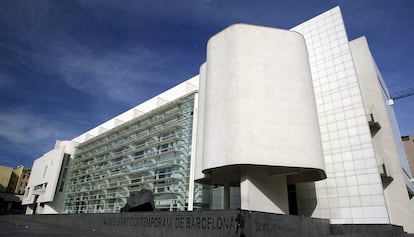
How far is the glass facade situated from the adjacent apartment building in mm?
273

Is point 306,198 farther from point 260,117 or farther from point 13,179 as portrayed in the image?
point 13,179

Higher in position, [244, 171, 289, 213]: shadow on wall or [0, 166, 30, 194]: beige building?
[0, 166, 30, 194]: beige building

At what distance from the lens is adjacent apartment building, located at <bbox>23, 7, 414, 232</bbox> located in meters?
17.4

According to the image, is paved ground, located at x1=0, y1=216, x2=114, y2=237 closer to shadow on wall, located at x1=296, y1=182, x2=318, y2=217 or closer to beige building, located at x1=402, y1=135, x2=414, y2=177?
shadow on wall, located at x1=296, y1=182, x2=318, y2=217

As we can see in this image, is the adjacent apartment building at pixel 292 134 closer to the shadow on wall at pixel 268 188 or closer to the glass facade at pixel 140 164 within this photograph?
the shadow on wall at pixel 268 188

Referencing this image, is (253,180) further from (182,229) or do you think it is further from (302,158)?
(182,229)

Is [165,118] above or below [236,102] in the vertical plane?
above

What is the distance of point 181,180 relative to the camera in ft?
95.0

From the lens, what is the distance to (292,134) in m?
17.5

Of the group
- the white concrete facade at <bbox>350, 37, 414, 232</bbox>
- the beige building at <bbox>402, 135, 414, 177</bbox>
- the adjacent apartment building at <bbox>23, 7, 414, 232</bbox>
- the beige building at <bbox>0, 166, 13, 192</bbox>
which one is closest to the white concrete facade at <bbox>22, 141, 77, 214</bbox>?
the adjacent apartment building at <bbox>23, 7, 414, 232</bbox>

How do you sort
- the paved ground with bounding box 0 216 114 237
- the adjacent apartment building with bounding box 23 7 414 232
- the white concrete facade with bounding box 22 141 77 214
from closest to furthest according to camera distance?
1. the paved ground with bounding box 0 216 114 237
2. the adjacent apartment building with bounding box 23 7 414 232
3. the white concrete facade with bounding box 22 141 77 214

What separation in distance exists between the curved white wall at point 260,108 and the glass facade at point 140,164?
30.5 feet

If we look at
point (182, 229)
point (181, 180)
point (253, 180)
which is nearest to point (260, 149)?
point (253, 180)

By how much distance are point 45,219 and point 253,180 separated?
74.4 ft
